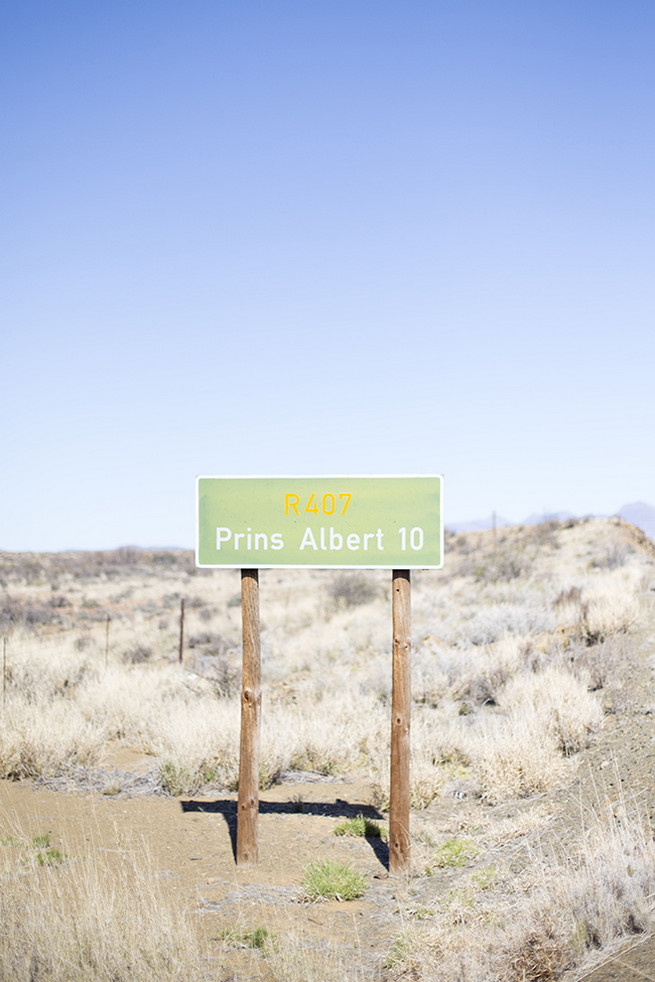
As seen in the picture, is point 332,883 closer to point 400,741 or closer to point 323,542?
point 400,741

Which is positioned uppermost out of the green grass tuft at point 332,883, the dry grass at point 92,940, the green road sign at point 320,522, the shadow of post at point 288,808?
the green road sign at point 320,522

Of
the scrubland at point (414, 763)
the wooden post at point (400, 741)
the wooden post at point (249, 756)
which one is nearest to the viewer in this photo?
the scrubland at point (414, 763)

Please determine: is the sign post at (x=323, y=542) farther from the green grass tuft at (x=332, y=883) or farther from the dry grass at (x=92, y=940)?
the dry grass at (x=92, y=940)

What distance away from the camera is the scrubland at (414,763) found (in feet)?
14.5

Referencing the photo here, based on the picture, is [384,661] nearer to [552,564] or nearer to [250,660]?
[250,660]

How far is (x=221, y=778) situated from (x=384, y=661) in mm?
5829

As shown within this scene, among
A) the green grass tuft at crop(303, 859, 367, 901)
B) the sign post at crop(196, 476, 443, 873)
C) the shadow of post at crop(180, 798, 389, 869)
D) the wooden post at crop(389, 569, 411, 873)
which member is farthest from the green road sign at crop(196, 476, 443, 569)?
the shadow of post at crop(180, 798, 389, 869)

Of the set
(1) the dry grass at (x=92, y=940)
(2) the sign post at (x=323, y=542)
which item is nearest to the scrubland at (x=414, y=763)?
(1) the dry grass at (x=92, y=940)

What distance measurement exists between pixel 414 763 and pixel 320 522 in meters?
3.48

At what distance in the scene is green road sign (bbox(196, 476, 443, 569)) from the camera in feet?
21.7

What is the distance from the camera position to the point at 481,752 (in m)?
8.94

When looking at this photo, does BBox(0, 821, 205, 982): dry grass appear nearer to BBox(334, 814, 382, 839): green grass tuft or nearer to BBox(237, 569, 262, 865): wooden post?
BBox(237, 569, 262, 865): wooden post

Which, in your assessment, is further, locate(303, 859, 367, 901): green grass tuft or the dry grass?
locate(303, 859, 367, 901): green grass tuft

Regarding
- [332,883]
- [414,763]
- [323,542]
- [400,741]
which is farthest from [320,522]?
[414,763]
